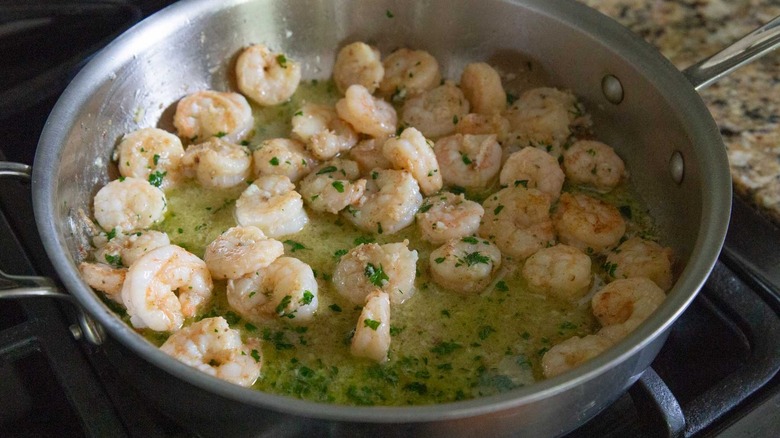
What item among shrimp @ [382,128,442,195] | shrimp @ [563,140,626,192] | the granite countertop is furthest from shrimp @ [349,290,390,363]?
the granite countertop

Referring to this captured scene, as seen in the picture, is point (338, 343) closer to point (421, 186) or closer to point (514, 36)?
point (421, 186)

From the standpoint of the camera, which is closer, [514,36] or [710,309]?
[710,309]

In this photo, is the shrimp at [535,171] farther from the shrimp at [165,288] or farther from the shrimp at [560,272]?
the shrimp at [165,288]

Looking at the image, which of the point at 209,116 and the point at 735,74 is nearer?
the point at 209,116

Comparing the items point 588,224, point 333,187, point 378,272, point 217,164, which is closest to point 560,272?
point 588,224

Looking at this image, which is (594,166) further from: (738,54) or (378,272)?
(378,272)

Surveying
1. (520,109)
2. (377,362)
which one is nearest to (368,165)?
(520,109)
